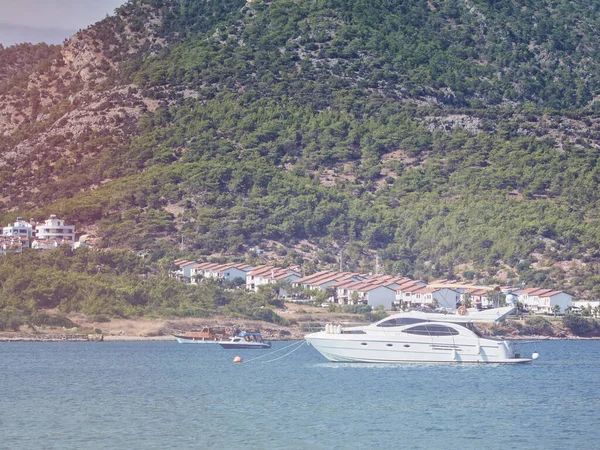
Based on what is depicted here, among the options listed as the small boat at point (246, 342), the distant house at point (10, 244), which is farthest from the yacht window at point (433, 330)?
the distant house at point (10, 244)

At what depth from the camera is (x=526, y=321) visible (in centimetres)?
10356

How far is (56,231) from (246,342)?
47650mm

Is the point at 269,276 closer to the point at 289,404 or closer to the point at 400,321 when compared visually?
the point at 400,321

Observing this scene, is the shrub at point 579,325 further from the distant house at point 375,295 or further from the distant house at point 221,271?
the distant house at point 221,271

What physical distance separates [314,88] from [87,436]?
121770mm

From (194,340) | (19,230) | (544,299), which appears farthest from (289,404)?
(19,230)

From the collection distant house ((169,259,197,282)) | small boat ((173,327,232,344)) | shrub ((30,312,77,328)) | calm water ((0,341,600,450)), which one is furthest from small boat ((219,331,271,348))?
distant house ((169,259,197,282))

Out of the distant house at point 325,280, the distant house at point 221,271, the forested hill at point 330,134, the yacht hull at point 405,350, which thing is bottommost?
the yacht hull at point 405,350

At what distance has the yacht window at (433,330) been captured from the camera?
206 ft

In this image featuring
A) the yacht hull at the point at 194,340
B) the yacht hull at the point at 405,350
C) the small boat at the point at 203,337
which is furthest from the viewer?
the small boat at the point at 203,337

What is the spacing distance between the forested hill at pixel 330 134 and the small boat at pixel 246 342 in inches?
1448

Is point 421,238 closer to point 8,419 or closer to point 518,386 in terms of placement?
point 518,386

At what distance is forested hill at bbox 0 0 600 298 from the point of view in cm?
12394

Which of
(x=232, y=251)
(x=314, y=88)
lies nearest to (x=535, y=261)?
(x=232, y=251)
